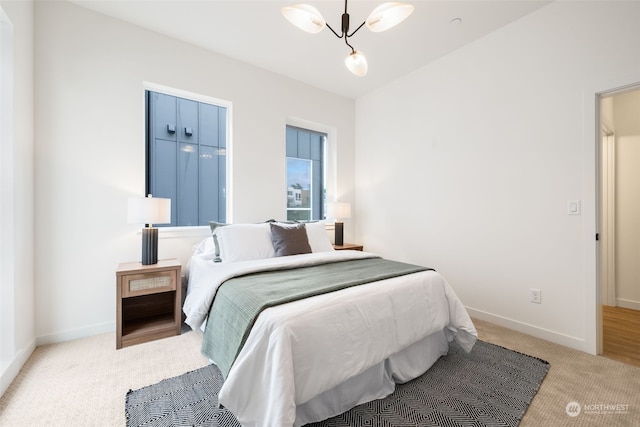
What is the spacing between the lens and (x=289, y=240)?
9.12ft

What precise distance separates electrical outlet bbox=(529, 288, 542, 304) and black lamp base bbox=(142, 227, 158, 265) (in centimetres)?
343

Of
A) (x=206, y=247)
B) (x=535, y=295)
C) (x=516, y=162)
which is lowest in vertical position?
(x=535, y=295)

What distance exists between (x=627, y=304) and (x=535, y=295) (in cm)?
171

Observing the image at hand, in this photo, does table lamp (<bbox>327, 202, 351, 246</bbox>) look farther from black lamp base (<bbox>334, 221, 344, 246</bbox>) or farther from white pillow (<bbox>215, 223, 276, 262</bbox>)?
white pillow (<bbox>215, 223, 276, 262</bbox>)

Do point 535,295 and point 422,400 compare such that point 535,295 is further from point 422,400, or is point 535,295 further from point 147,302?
point 147,302

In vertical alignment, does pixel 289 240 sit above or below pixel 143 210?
below

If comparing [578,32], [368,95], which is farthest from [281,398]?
[368,95]

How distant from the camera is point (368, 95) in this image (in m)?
4.21

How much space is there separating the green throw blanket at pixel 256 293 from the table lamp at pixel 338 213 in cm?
160

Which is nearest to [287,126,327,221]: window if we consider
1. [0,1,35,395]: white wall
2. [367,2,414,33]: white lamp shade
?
[367,2,414,33]: white lamp shade

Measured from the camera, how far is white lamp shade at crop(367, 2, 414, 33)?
1653 mm

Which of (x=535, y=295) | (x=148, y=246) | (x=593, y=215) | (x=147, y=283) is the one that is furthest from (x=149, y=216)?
(x=593, y=215)

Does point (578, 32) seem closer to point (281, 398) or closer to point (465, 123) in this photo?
point (465, 123)

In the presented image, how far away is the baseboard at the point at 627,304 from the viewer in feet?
10.3
